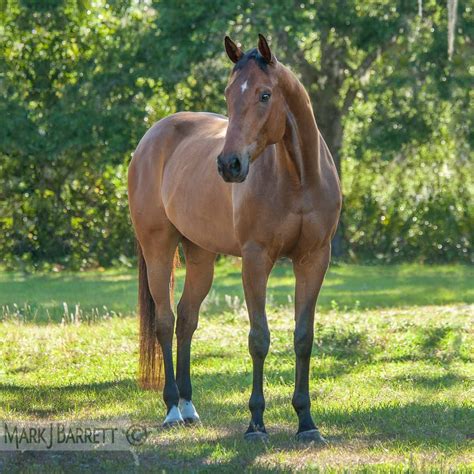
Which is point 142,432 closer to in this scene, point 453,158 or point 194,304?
point 194,304

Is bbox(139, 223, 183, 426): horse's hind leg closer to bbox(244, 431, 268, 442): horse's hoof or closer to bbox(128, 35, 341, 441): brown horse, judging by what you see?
bbox(128, 35, 341, 441): brown horse

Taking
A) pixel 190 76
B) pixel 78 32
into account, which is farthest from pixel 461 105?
pixel 78 32

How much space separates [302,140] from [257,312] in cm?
96

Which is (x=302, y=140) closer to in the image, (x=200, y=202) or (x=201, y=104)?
(x=200, y=202)

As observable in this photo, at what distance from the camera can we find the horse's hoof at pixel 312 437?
19.4 ft

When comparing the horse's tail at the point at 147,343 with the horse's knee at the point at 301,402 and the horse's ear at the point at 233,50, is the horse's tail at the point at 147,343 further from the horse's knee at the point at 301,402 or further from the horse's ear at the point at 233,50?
the horse's ear at the point at 233,50

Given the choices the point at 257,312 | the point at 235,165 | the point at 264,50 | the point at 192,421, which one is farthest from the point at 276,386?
the point at 264,50

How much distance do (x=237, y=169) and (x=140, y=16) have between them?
15322mm

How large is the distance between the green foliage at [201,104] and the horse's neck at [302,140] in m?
11.8

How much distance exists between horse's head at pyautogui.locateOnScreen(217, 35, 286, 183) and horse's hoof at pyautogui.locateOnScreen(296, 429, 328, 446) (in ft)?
4.68

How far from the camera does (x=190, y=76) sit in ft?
65.0

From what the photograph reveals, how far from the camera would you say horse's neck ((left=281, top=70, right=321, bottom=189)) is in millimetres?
6055

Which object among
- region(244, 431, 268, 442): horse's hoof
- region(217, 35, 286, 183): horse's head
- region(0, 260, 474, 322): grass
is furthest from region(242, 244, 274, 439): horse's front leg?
region(0, 260, 474, 322): grass

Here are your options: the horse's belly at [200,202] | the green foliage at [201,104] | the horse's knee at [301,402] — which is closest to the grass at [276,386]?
the horse's knee at [301,402]
